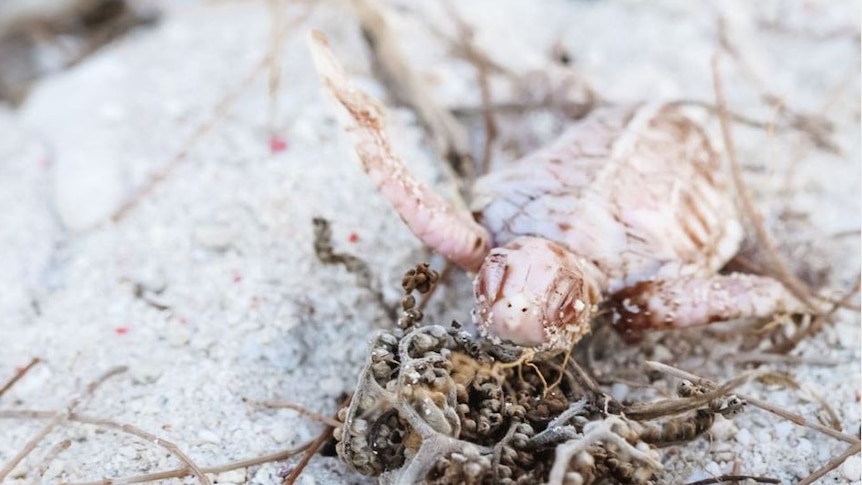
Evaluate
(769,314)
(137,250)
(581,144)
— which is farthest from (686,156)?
(137,250)

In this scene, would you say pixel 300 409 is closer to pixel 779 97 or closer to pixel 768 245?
pixel 768 245

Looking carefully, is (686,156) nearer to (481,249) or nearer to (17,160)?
(481,249)

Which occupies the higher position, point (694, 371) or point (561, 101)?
point (561, 101)

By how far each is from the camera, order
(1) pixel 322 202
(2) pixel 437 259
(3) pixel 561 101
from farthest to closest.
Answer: (3) pixel 561 101 < (1) pixel 322 202 < (2) pixel 437 259

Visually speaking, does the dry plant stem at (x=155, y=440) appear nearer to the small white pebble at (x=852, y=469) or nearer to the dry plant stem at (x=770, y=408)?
the dry plant stem at (x=770, y=408)

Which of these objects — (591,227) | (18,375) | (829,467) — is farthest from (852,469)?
(18,375)

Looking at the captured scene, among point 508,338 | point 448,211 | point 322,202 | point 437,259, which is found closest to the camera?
point 508,338
